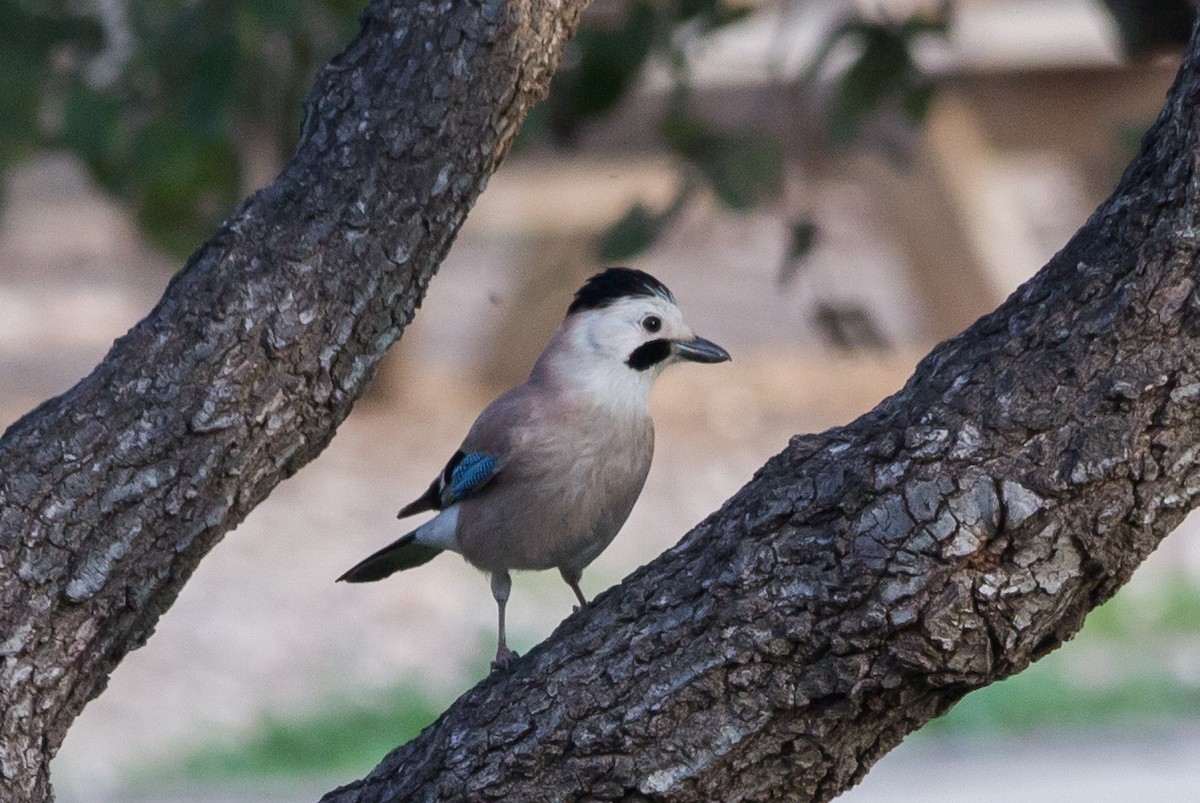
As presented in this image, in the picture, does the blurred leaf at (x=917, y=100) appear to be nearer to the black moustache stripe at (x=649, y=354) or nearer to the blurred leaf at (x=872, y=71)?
the blurred leaf at (x=872, y=71)

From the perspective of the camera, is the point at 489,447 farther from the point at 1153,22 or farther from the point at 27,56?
the point at 1153,22

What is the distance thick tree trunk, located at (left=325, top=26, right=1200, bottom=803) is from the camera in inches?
89.4

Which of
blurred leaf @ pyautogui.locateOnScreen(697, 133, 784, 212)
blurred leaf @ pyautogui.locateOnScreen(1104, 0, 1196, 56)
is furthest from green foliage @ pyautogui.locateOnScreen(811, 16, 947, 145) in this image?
blurred leaf @ pyautogui.locateOnScreen(1104, 0, 1196, 56)

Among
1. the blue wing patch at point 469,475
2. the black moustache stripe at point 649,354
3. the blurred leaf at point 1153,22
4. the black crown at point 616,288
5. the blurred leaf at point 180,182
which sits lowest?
the blue wing patch at point 469,475

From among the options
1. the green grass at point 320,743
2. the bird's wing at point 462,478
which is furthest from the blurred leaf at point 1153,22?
the green grass at point 320,743

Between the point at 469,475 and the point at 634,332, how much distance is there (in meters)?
0.47

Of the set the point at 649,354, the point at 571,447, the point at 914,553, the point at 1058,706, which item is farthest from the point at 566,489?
the point at 1058,706

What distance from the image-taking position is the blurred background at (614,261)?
Result: 484cm

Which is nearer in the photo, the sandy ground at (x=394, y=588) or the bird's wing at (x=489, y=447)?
the bird's wing at (x=489, y=447)

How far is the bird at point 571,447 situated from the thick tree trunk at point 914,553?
1099mm

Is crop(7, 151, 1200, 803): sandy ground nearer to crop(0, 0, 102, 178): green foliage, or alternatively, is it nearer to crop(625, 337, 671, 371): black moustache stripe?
crop(0, 0, 102, 178): green foliage

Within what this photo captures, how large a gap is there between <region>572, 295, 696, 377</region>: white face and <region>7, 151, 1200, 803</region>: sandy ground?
2.84 metres

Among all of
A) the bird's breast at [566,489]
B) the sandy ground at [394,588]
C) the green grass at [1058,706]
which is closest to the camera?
the bird's breast at [566,489]

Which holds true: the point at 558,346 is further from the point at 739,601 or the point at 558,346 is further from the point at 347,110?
the point at 739,601
